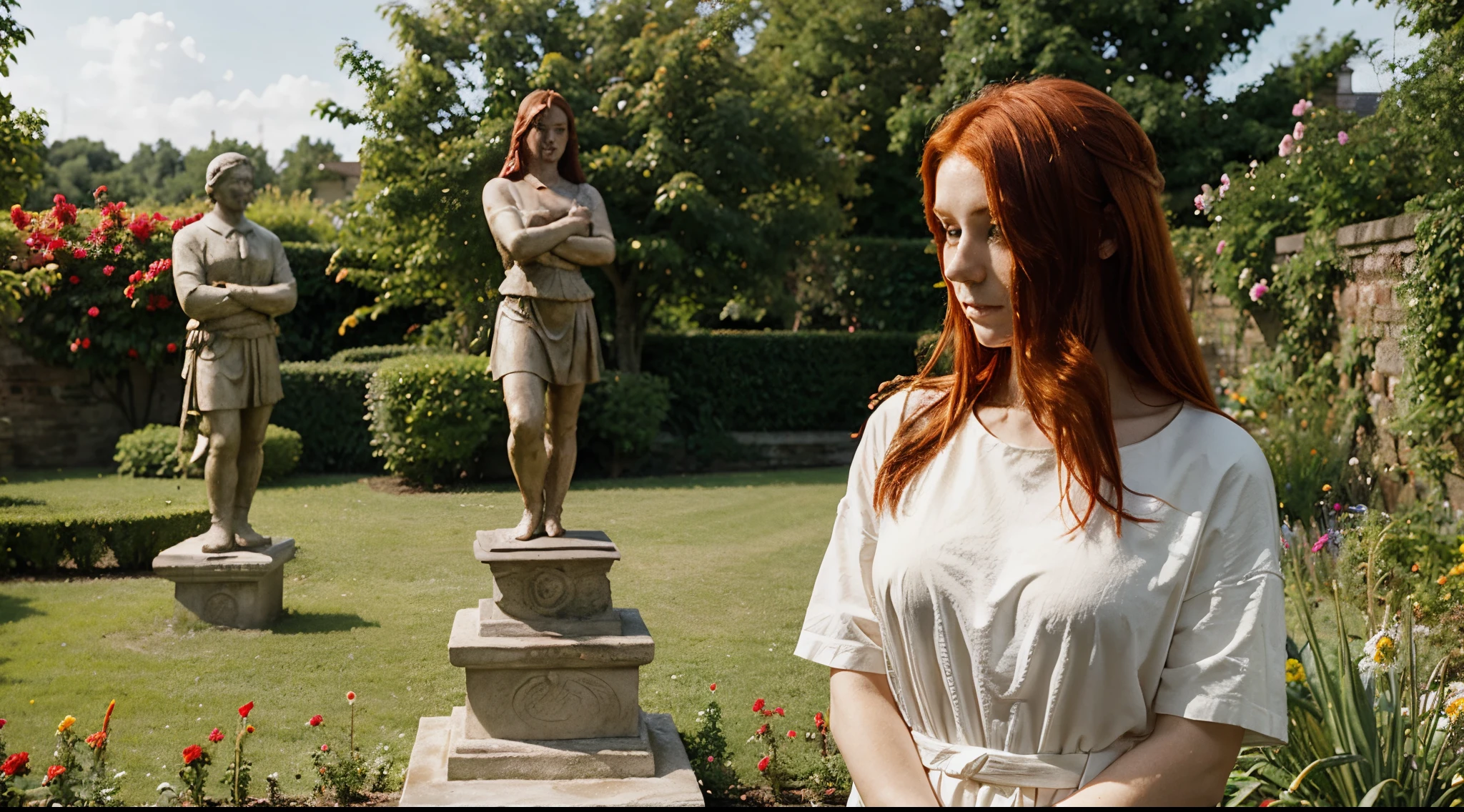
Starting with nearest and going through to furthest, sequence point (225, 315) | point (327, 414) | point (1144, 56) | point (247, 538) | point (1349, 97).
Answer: point (225, 315) → point (247, 538) → point (327, 414) → point (1144, 56) → point (1349, 97)

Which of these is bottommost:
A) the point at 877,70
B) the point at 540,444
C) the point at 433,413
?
the point at 433,413

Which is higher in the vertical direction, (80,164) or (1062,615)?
(80,164)

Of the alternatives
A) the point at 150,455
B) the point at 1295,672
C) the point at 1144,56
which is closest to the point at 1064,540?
the point at 1295,672

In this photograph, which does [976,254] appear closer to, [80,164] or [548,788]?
[548,788]

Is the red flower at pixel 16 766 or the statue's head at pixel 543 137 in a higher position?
the statue's head at pixel 543 137

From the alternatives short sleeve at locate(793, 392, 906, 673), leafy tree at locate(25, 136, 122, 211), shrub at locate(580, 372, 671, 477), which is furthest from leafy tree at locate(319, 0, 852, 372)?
leafy tree at locate(25, 136, 122, 211)

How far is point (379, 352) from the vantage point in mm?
15148

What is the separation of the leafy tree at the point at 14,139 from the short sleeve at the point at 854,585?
6805 millimetres

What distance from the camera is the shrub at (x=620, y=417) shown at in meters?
12.5

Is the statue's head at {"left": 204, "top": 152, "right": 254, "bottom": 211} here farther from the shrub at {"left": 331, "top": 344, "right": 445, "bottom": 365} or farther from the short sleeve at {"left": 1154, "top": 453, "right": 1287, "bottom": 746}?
the shrub at {"left": 331, "top": 344, "right": 445, "bottom": 365}

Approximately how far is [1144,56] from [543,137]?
17.1 meters

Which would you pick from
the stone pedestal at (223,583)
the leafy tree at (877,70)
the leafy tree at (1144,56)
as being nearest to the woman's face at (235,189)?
the stone pedestal at (223,583)

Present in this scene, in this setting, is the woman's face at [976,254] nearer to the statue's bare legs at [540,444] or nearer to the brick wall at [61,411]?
the statue's bare legs at [540,444]

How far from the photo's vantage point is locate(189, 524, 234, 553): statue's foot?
6.61 metres
